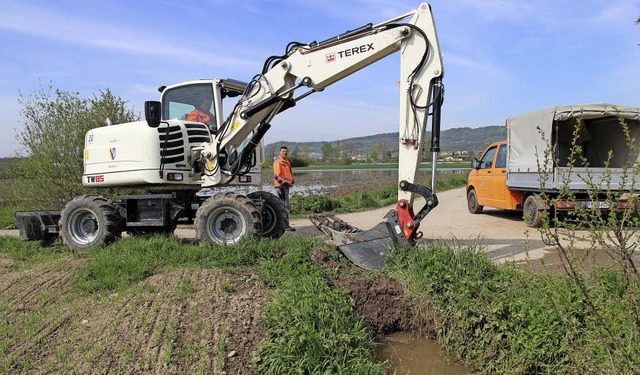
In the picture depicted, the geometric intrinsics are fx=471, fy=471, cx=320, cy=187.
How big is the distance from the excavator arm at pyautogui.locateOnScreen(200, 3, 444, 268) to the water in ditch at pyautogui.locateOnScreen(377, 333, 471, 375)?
4.38ft

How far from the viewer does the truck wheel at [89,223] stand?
7887 mm

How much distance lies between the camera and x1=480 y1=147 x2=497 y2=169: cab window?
41.9 feet

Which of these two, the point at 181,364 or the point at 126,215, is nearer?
the point at 181,364

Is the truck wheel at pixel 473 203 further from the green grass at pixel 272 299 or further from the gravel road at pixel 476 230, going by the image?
the green grass at pixel 272 299

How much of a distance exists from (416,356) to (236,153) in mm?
5015

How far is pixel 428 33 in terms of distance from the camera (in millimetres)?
6512

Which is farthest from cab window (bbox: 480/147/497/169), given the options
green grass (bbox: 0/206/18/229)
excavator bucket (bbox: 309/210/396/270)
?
green grass (bbox: 0/206/18/229)

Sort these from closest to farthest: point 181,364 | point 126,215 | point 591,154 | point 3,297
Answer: point 181,364 < point 3,297 < point 126,215 < point 591,154

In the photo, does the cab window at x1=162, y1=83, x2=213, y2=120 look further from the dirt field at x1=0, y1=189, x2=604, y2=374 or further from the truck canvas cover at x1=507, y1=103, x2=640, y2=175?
the truck canvas cover at x1=507, y1=103, x2=640, y2=175

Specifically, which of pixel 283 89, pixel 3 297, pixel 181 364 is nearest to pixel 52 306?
pixel 3 297

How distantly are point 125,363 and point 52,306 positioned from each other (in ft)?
6.54

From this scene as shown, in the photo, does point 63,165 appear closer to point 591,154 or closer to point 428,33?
point 428,33

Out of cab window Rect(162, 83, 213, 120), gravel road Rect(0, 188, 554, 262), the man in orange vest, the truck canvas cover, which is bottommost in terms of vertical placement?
gravel road Rect(0, 188, 554, 262)

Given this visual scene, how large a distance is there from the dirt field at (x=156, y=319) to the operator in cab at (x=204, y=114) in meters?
3.21
